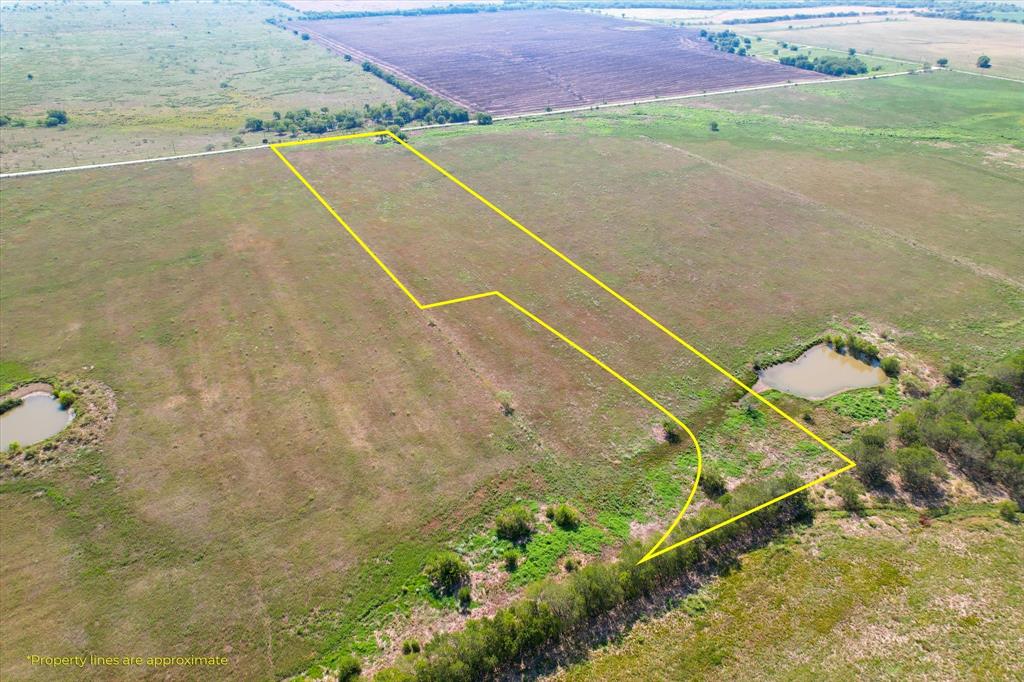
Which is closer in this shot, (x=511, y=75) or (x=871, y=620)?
(x=871, y=620)

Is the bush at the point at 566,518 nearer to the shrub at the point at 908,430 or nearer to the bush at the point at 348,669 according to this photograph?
the bush at the point at 348,669

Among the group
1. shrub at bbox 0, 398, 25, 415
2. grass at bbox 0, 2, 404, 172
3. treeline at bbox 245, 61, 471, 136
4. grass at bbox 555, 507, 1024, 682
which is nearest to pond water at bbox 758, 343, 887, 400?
grass at bbox 555, 507, 1024, 682

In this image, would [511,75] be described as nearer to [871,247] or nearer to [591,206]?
[591,206]

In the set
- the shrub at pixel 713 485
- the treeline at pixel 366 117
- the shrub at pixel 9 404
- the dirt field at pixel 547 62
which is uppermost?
the dirt field at pixel 547 62

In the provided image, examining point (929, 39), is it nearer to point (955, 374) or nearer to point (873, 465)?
Answer: point (955, 374)

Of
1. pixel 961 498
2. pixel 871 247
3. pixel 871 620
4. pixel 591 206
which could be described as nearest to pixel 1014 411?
pixel 961 498
